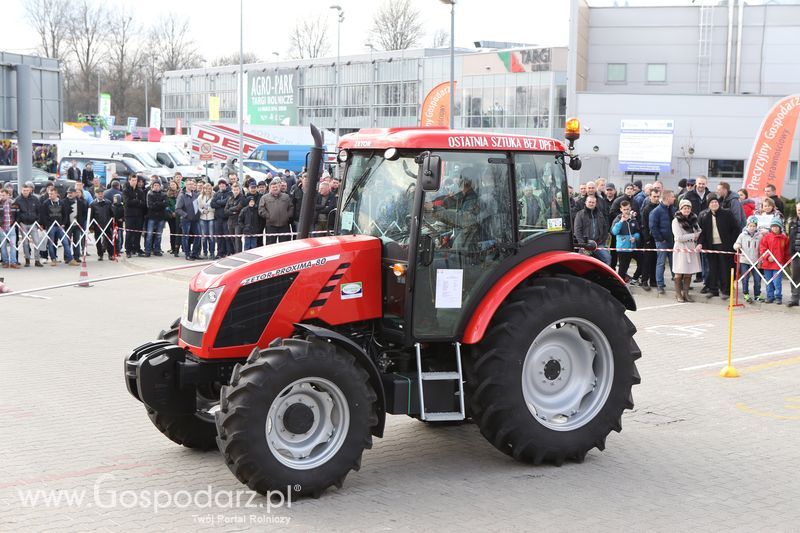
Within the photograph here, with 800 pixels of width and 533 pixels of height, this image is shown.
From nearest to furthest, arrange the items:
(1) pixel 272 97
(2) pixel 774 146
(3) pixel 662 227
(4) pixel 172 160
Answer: (3) pixel 662 227, (2) pixel 774 146, (4) pixel 172 160, (1) pixel 272 97

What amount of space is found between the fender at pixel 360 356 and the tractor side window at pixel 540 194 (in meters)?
1.62

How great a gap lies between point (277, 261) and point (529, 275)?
1956mm

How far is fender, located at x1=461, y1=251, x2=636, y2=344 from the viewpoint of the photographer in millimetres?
6973

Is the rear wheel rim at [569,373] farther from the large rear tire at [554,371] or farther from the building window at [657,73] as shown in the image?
the building window at [657,73]

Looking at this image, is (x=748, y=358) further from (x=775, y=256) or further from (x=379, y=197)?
(x=379, y=197)

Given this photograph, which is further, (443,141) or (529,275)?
(529,275)

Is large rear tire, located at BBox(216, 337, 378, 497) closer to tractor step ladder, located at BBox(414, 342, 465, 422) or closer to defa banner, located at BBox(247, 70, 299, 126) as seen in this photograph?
tractor step ladder, located at BBox(414, 342, 465, 422)

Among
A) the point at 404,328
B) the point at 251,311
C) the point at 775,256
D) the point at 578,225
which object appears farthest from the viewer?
the point at 578,225

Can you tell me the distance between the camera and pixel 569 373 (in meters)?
7.54

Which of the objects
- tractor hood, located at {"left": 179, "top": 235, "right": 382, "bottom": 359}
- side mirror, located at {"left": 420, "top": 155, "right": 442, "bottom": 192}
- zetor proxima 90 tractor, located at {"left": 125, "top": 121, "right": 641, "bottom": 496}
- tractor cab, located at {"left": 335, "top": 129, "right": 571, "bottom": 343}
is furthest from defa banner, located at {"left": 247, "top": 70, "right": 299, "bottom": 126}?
side mirror, located at {"left": 420, "top": 155, "right": 442, "bottom": 192}

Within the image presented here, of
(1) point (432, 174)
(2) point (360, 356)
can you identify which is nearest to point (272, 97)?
(1) point (432, 174)

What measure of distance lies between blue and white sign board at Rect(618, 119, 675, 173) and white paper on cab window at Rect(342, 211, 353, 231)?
115 ft

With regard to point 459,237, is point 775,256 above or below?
below

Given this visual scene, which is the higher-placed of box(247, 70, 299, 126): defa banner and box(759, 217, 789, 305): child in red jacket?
box(247, 70, 299, 126): defa banner
